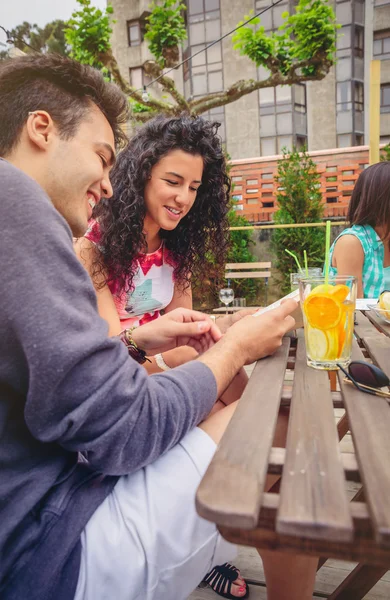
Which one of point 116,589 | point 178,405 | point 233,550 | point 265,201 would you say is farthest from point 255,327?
point 265,201

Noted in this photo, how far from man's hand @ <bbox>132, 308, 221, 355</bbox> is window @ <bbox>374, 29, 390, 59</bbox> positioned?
18.2m

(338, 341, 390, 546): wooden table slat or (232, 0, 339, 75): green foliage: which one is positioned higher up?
(232, 0, 339, 75): green foliage

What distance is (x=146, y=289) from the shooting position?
1.96m

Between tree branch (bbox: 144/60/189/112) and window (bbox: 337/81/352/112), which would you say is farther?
window (bbox: 337/81/352/112)

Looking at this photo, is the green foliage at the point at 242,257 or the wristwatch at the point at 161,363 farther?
the green foliage at the point at 242,257

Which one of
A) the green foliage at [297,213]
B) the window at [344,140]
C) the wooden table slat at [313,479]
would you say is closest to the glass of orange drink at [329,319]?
the wooden table slat at [313,479]

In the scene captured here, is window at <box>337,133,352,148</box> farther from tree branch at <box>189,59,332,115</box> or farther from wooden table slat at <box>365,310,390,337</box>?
wooden table slat at <box>365,310,390,337</box>

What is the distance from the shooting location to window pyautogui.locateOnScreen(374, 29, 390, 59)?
15.5 metres

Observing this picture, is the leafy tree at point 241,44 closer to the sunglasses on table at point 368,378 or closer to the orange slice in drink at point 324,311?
the orange slice in drink at point 324,311

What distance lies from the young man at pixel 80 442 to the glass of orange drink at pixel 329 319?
0.96 feet

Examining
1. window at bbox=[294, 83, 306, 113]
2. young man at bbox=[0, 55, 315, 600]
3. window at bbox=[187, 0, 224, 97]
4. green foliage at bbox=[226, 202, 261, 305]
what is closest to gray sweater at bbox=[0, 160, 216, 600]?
young man at bbox=[0, 55, 315, 600]

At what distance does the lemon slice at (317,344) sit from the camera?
1024 mm

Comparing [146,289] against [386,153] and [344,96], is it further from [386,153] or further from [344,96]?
[344,96]

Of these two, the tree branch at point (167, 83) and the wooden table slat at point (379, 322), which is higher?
the tree branch at point (167, 83)
